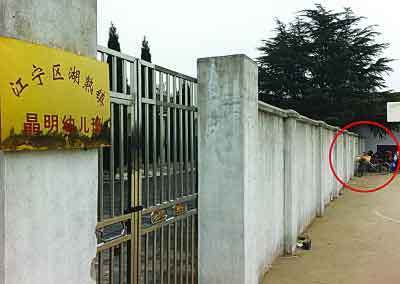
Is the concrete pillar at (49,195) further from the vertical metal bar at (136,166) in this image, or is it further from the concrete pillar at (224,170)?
the concrete pillar at (224,170)

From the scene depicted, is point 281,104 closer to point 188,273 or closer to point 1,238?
point 188,273

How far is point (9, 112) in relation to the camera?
62.0 inches

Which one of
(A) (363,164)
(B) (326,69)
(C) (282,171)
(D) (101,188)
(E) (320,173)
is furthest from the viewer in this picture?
(B) (326,69)

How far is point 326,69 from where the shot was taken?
24.0 meters

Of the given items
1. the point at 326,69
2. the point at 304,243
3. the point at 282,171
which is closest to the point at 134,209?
the point at 282,171

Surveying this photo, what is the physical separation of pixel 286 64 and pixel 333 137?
1366cm

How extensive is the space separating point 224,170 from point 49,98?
214 cm

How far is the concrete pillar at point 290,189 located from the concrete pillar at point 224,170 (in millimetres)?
2166

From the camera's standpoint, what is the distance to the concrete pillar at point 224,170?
11.9ft

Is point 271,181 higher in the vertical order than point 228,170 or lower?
lower

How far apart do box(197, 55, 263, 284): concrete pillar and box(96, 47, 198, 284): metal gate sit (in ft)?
0.32

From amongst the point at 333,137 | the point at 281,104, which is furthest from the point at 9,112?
the point at 281,104

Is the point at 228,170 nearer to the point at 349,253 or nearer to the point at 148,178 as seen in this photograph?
the point at 148,178

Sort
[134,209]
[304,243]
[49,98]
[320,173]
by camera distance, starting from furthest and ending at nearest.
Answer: [320,173] → [304,243] → [134,209] → [49,98]
